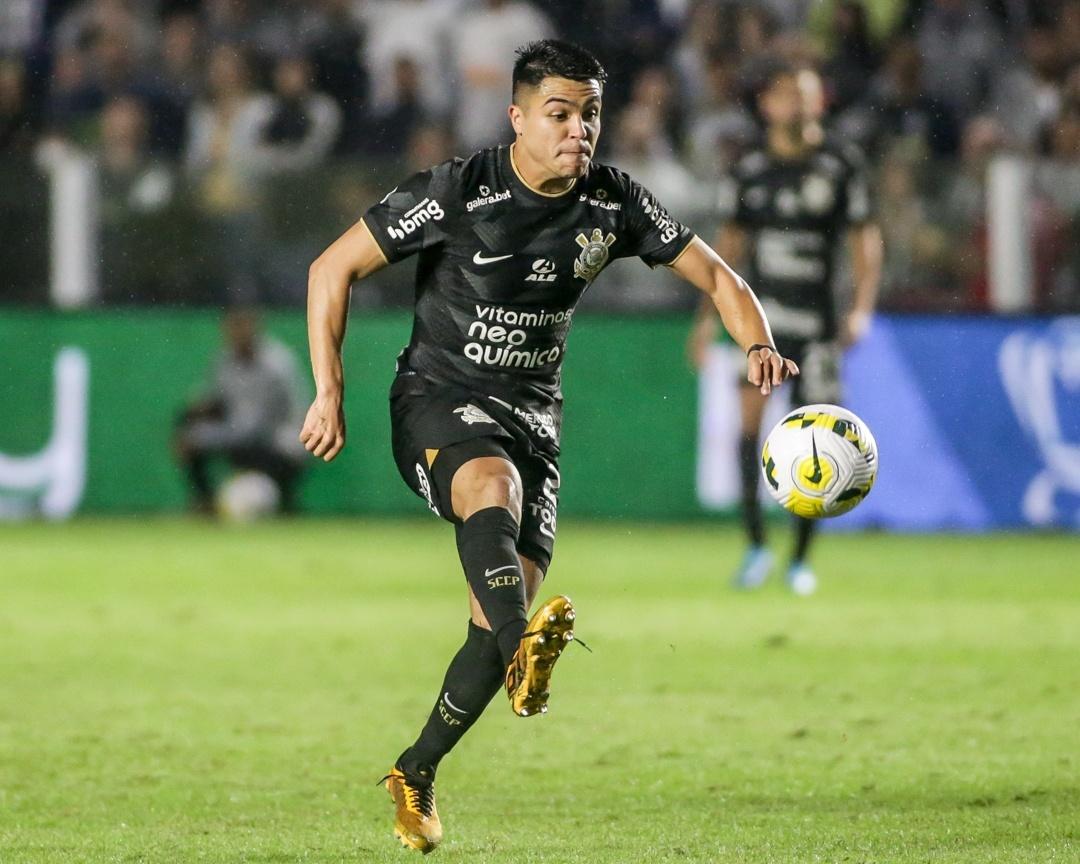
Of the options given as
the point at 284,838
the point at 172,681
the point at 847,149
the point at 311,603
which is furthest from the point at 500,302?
the point at 847,149

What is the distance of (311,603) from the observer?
1066 centimetres

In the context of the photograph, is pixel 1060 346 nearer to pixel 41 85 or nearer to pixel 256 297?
pixel 256 297

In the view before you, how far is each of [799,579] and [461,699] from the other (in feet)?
19.2

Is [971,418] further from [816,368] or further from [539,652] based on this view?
[539,652]

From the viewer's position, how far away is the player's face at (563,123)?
5551mm

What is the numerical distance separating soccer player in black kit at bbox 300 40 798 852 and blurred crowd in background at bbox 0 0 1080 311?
28.4 feet

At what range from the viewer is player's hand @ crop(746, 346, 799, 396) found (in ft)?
18.6

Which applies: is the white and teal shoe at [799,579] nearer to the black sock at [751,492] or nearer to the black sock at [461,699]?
the black sock at [751,492]

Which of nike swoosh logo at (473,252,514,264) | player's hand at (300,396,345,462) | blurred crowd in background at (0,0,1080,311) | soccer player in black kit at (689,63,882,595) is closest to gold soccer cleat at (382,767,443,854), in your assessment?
player's hand at (300,396,345,462)

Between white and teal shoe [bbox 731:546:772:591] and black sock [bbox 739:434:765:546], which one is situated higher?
black sock [bbox 739:434:765:546]

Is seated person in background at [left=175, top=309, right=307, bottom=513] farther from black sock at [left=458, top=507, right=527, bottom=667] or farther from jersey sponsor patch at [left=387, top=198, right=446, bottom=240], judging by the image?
black sock at [left=458, top=507, right=527, bottom=667]

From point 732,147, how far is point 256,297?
3.69 meters

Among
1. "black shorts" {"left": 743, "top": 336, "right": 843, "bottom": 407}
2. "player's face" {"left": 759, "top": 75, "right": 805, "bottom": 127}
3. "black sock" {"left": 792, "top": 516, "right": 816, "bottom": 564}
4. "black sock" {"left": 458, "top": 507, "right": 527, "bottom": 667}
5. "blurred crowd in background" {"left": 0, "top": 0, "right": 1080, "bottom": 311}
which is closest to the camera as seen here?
"black sock" {"left": 458, "top": 507, "right": 527, "bottom": 667}

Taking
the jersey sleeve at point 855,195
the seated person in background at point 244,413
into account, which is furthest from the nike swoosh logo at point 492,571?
the seated person in background at point 244,413
